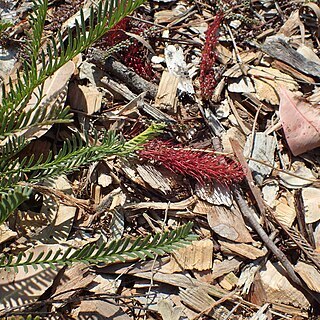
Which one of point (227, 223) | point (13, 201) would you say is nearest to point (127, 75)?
point (227, 223)

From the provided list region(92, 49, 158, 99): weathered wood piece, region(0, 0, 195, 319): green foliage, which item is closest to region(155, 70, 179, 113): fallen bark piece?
region(92, 49, 158, 99): weathered wood piece

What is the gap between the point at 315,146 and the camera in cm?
179

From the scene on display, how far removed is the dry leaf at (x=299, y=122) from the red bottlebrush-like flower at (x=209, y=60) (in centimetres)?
25

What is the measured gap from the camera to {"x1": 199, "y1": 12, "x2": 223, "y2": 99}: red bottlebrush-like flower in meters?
1.83

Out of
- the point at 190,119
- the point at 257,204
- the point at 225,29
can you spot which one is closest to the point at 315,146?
the point at 257,204

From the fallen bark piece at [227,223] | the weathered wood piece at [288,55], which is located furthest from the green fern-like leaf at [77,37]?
the weathered wood piece at [288,55]

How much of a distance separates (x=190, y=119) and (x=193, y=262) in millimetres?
473

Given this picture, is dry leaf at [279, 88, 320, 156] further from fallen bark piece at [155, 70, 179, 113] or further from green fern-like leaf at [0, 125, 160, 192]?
green fern-like leaf at [0, 125, 160, 192]

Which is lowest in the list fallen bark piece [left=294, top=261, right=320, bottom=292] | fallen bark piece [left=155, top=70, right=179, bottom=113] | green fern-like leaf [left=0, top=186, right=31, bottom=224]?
fallen bark piece [left=294, top=261, right=320, bottom=292]

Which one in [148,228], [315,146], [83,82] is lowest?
[148,228]

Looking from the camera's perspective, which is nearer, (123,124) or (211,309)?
(211,309)

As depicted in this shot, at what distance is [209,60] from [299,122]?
37cm

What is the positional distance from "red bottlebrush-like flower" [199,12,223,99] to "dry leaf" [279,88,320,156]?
0.81ft

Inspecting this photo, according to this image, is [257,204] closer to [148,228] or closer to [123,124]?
[148,228]
